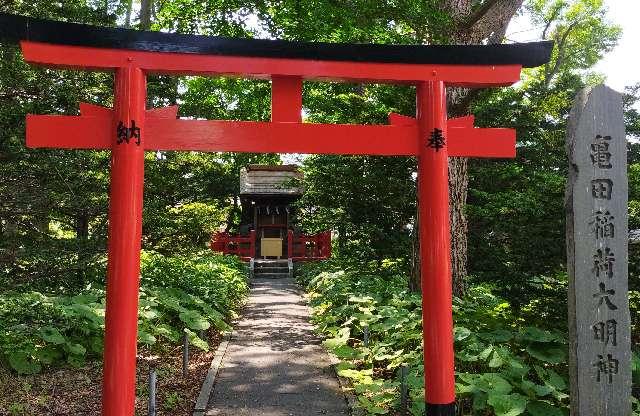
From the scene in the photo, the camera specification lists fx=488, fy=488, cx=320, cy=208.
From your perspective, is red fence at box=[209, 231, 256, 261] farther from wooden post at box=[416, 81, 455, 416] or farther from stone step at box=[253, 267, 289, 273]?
wooden post at box=[416, 81, 455, 416]

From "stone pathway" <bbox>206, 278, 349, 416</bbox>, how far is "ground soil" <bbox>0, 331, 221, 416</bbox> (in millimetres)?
405

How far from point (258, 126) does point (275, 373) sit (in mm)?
4278

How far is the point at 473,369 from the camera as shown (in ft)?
18.8

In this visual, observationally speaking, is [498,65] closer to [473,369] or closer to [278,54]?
[278,54]

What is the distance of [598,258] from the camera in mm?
4086

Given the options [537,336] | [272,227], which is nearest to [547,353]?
[537,336]

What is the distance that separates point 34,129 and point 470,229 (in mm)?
9273

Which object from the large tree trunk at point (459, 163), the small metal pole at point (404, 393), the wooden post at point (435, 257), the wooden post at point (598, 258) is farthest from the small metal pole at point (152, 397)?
the large tree trunk at point (459, 163)

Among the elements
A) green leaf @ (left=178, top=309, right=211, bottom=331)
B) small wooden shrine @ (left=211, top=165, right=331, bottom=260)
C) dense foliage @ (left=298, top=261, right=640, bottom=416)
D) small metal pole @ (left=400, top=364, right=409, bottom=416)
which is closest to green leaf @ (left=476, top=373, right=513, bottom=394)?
dense foliage @ (left=298, top=261, right=640, bottom=416)

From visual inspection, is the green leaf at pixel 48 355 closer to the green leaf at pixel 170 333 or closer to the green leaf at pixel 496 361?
the green leaf at pixel 170 333

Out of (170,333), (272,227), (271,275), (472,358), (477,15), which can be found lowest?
(271,275)

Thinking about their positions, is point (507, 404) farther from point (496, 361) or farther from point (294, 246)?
point (294, 246)

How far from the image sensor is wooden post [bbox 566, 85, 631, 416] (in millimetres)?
4031

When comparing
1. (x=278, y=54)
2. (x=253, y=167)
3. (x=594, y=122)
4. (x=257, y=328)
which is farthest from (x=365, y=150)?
(x=253, y=167)
